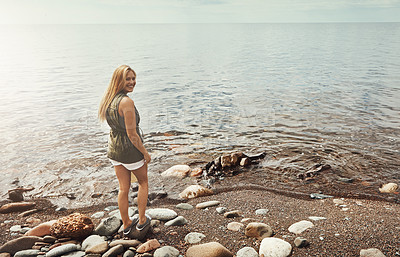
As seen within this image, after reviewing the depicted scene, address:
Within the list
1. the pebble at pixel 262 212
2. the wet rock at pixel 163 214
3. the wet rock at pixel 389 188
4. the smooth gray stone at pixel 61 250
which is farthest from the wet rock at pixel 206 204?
the wet rock at pixel 389 188

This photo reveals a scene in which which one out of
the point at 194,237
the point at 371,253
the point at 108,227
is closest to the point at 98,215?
the point at 108,227

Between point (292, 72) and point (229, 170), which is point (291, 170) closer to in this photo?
point (229, 170)

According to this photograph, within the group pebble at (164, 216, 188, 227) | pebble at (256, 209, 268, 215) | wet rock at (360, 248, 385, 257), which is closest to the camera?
wet rock at (360, 248, 385, 257)

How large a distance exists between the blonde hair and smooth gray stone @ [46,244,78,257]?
77.2 inches

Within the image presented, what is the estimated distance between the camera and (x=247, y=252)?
4227 millimetres

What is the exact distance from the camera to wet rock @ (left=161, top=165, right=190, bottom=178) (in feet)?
26.2

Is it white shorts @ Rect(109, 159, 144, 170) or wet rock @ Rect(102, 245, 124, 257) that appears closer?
wet rock @ Rect(102, 245, 124, 257)

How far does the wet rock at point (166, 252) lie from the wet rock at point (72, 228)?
4.39 ft

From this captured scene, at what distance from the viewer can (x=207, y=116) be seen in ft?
46.1

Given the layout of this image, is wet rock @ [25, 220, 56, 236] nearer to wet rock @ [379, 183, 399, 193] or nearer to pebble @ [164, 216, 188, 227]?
pebble @ [164, 216, 188, 227]

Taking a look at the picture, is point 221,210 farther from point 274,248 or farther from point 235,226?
point 274,248

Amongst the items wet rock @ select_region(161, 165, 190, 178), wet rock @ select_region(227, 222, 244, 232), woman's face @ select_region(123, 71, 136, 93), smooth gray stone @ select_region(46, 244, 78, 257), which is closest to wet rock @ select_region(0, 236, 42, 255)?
smooth gray stone @ select_region(46, 244, 78, 257)

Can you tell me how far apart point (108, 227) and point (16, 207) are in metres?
2.73

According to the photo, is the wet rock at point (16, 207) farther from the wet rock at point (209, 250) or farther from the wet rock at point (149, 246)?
the wet rock at point (209, 250)
